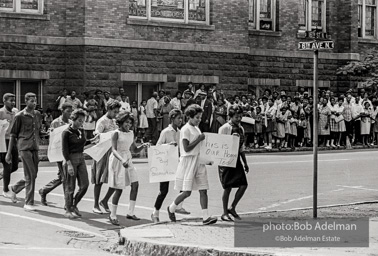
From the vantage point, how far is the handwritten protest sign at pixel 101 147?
15.3m

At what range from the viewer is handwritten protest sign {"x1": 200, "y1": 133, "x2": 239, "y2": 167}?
13.9 m

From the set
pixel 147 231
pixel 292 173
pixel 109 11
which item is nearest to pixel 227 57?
pixel 109 11

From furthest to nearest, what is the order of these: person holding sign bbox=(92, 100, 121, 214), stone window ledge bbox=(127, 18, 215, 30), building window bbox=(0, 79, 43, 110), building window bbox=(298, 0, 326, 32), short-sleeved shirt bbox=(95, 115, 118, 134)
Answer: building window bbox=(298, 0, 326, 32) < stone window ledge bbox=(127, 18, 215, 30) < building window bbox=(0, 79, 43, 110) < short-sleeved shirt bbox=(95, 115, 118, 134) < person holding sign bbox=(92, 100, 121, 214)

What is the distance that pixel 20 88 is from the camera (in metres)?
30.2

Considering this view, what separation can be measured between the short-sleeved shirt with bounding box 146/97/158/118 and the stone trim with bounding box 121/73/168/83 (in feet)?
5.31

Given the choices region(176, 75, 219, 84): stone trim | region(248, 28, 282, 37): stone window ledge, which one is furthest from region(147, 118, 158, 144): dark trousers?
region(248, 28, 282, 37): stone window ledge

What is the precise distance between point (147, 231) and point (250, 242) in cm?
167

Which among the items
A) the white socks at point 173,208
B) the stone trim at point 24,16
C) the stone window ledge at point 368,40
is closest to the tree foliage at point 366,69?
the stone window ledge at point 368,40

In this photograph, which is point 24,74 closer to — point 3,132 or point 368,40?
point 3,132

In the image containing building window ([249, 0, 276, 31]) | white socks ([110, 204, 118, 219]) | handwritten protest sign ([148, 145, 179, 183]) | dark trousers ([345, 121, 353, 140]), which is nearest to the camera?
white socks ([110, 204, 118, 219])

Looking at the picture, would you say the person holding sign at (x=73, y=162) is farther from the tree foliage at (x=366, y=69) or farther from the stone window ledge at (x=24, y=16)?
the tree foliage at (x=366, y=69)

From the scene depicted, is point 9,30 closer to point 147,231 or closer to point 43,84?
point 43,84

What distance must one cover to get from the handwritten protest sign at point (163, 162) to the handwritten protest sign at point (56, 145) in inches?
79.1

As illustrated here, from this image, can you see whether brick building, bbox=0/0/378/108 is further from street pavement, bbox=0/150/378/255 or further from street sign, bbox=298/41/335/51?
street sign, bbox=298/41/335/51
